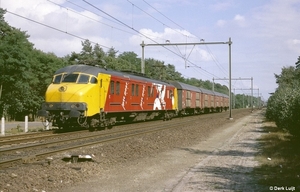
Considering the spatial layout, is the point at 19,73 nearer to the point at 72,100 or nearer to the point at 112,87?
the point at 112,87

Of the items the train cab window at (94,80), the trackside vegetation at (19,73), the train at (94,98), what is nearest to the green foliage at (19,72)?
the trackside vegetation at (19,73)

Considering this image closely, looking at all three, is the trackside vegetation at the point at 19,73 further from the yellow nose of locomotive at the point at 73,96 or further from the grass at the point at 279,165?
the grass at the point at 279,165

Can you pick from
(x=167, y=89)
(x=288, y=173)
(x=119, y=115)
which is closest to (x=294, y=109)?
(x=288, y=173)

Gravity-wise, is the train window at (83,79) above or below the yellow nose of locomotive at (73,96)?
above

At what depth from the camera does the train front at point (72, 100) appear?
19.2m

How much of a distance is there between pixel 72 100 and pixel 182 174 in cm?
1121

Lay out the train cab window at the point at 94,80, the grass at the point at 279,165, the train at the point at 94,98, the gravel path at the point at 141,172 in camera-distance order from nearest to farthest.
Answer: the gravel path at the point at 141,172, the grass at the point at 279,165, the train at the point at 94,98, the train cab window at the point at 94,80

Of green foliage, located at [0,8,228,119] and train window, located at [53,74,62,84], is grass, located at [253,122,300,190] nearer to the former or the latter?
train window, located at [53,74,62,84]

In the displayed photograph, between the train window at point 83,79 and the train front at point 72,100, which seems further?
the train window at point 83,79

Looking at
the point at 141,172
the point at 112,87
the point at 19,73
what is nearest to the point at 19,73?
the point at 19,73

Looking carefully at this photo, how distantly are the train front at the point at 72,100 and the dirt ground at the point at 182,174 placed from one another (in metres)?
7.34

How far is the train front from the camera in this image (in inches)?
755

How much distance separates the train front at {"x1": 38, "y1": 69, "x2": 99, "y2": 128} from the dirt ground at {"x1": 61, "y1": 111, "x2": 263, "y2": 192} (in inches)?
289

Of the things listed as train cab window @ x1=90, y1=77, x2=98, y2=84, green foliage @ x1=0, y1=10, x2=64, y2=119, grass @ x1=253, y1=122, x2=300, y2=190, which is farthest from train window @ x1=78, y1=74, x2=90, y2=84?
green foliage @ x1=0, y1=10, x2=64, y2=119
